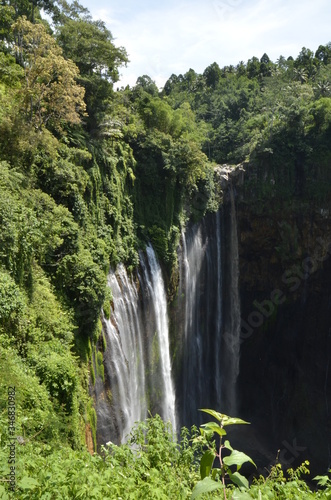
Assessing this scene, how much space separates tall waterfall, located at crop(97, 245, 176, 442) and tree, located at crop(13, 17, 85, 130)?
5.18 metres

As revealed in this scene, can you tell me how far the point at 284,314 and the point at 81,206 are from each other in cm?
1653

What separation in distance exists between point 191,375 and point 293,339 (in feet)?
24.6

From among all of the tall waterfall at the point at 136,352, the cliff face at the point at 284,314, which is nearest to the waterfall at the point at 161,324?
the tall waterfall at the point at 136,352

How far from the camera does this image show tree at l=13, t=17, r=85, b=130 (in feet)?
34.8

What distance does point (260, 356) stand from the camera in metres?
23.9

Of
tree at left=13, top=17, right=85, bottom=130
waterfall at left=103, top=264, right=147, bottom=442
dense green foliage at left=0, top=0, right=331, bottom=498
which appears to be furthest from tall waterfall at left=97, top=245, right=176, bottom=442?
tree at left=13, top=17, right=85, bottom=130

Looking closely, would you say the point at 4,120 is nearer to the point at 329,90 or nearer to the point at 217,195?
the point at 217,195

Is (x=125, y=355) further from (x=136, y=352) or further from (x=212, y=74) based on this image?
(x=212, y=74)

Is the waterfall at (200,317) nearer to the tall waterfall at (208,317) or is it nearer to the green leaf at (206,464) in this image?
the tall waterfall at (208,317)

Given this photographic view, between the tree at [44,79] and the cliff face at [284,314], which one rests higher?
the tree at [44,79]

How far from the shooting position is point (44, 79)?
1148cm

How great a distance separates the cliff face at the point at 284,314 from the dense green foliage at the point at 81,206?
1898 mm

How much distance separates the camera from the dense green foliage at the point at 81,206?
4621 millimetres

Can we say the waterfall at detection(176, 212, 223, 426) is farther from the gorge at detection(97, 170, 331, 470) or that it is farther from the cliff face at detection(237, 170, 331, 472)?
the cliff face at detection(237, 170, 331, 472)
